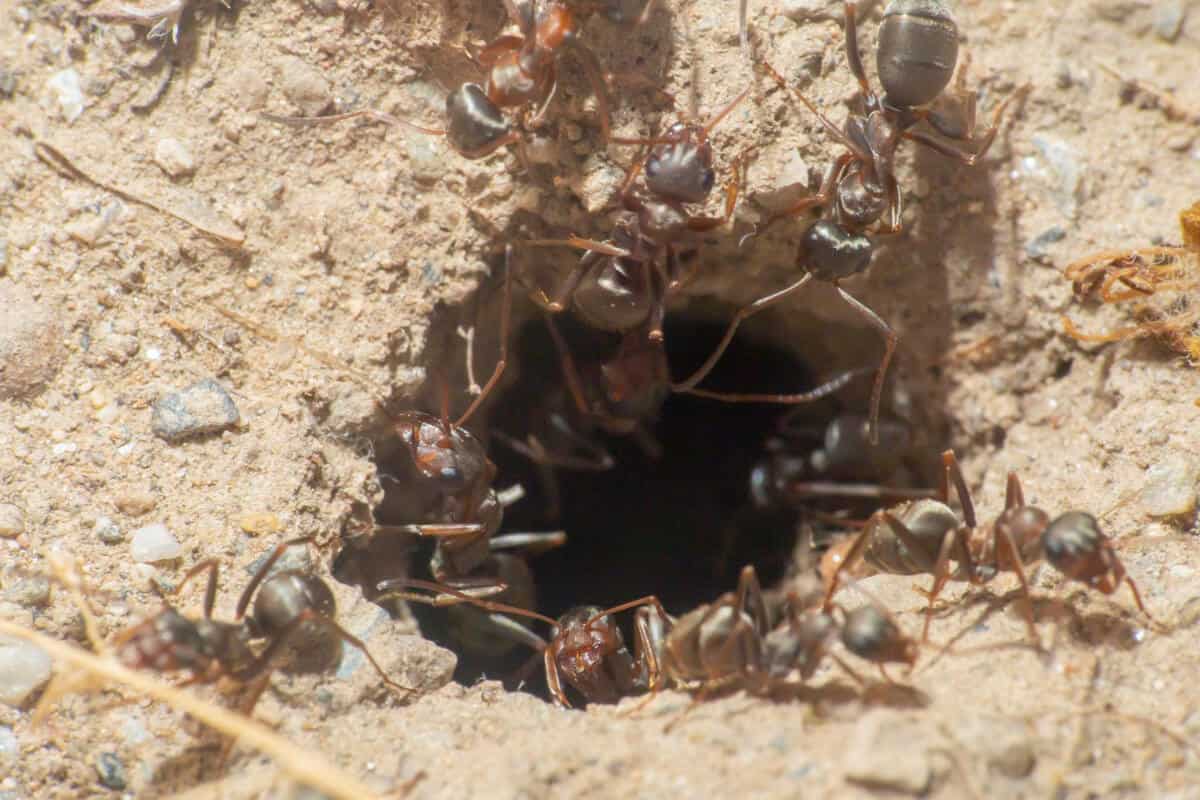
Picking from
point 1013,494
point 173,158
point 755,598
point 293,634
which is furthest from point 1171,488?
point 173,158

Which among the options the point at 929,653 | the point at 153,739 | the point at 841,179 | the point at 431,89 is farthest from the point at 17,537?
the point at 841,179

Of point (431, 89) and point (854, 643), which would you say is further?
point (431, 89)

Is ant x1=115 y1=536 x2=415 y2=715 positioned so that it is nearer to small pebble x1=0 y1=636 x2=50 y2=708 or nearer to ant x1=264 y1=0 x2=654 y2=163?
small pebble x1=0 y1=636 x2=50 y2=708

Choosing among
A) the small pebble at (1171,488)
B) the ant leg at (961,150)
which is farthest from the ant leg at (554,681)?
the ant leg at (961,150)

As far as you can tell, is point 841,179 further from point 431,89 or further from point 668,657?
point 668,657

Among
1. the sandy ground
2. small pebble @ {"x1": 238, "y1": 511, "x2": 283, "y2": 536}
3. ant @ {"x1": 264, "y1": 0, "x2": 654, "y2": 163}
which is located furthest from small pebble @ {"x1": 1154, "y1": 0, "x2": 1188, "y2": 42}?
small pebble @ {"x1": 238, "y1": 511, "x2": 283, "y2": 536}

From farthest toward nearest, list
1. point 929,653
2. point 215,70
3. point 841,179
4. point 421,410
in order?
point 421,410, point 841,179, point 215,70, point 929,653

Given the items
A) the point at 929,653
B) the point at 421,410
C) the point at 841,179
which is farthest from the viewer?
the point at 421,410
